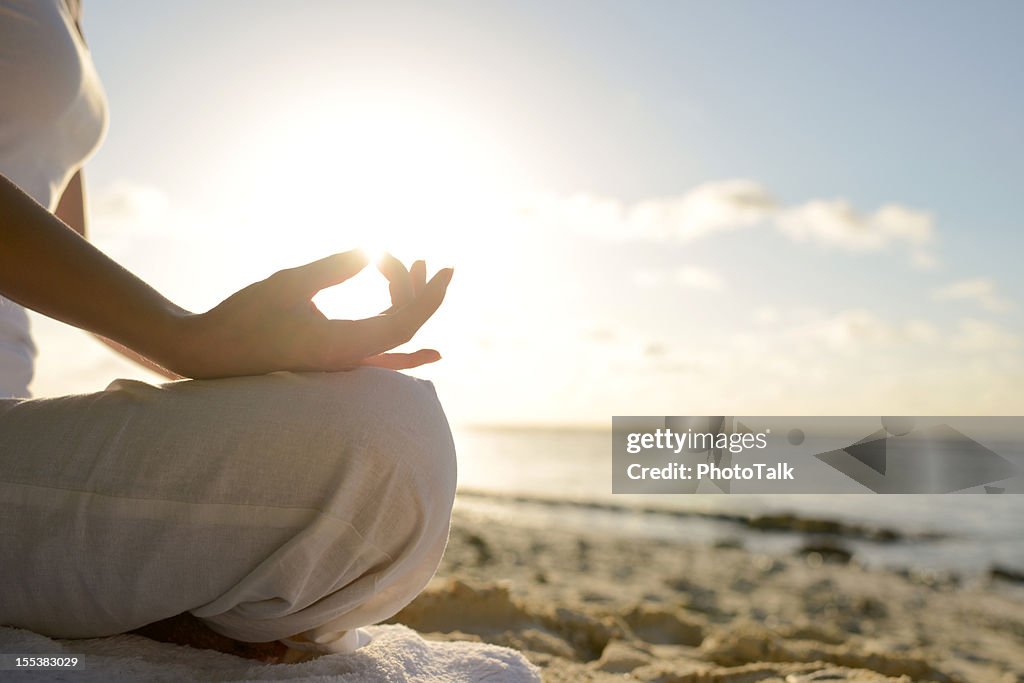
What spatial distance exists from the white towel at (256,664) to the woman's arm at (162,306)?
0.49 metres

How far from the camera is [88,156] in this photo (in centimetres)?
183

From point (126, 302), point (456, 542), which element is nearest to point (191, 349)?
point (126, 302)

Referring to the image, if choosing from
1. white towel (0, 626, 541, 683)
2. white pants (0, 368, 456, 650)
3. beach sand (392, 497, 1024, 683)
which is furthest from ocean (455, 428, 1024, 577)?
white pants (0, 368, 456, 650)

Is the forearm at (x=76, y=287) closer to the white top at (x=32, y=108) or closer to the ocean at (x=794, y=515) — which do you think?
the white top at (x=32, y=108)

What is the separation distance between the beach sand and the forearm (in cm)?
128

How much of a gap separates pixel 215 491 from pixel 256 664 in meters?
0.38

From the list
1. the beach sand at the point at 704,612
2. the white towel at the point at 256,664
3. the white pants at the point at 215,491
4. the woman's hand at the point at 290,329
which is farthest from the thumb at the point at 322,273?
the beach sand at the point at 704,612

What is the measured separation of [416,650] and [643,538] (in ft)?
30.2

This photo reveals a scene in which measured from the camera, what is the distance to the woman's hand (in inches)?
41.4

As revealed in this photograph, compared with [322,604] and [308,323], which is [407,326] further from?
[322,604]

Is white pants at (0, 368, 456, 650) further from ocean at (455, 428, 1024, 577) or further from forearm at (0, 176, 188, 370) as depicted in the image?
ocean at (455, 428, 1024, 577)

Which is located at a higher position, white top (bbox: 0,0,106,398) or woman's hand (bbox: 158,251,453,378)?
white top (bbox: 0,0,106,398)

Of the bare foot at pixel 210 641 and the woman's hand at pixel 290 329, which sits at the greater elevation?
the woman's hand at pixel 290 329

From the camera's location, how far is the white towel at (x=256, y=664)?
1148 mm
